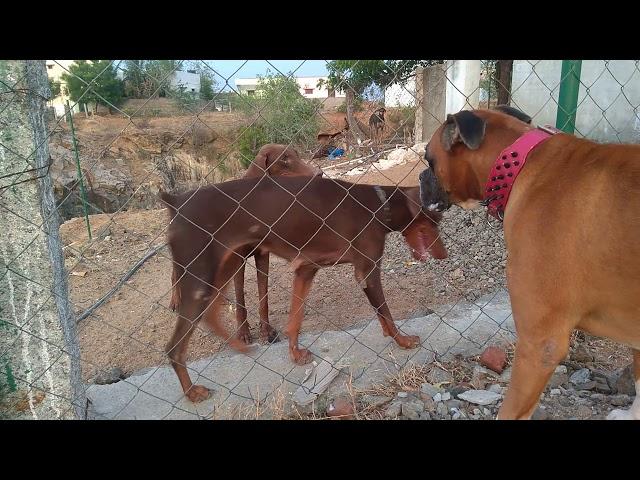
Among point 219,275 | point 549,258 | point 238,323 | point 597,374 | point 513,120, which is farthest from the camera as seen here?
point 238,323

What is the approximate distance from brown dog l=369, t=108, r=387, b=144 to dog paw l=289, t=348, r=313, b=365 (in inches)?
420

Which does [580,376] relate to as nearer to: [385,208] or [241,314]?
[385,208]

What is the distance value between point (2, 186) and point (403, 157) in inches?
431

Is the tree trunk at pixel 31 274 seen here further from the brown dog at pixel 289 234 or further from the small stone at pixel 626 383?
the small stone at pixel 626 383

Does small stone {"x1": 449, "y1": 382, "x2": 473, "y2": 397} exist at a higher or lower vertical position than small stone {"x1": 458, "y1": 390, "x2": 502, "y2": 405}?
lower

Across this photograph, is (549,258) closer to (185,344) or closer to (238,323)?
(185,344)

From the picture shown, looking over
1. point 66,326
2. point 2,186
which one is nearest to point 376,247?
point 66,326

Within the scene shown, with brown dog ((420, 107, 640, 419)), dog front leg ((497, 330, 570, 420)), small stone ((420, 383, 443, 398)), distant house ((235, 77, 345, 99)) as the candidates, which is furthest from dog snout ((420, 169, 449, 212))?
distant house ((235, 77, 345, 99))

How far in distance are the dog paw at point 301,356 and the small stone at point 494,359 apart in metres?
1.12

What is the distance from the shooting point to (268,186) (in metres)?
3.54

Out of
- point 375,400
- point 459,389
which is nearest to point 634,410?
point 459,389

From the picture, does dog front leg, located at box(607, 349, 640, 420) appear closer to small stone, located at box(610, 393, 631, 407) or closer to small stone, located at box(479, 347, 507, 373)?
small stone, located at box(610, 393, 631, 407)

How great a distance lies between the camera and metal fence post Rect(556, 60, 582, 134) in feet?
11.3

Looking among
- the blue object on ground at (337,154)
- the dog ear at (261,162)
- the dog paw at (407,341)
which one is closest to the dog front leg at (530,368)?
the dog paw at (407,341)
